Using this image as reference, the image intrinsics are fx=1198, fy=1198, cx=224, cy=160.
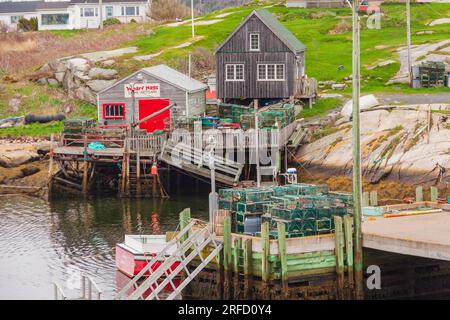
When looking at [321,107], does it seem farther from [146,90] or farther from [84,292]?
[84,292]

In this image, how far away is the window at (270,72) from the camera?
78125 mm

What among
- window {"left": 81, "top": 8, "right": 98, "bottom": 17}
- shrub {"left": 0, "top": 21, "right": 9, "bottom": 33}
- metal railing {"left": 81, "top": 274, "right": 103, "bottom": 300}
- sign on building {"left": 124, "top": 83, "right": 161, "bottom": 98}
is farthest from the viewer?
window {"left": 81, "top": 8, "right": 98, "bottom": 17}

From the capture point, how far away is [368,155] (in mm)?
64625

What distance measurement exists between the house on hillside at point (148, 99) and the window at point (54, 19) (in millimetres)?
60744

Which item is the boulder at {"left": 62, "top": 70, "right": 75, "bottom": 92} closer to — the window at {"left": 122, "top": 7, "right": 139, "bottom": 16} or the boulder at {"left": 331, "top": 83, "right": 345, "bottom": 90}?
the boulder at {"left": 331, "top": 83, "right": 345, "bottom": 90}

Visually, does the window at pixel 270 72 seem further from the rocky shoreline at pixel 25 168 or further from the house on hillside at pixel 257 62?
the rocky shoreline at pixel 25 168

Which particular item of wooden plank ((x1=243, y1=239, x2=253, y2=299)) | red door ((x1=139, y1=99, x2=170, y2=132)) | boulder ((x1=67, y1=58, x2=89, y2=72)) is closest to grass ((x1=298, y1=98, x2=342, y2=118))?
red door ((x1=139, y1=99, x2=170, y2=132))

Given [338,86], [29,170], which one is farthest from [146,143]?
[338,86]

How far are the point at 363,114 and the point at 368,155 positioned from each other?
5787mm

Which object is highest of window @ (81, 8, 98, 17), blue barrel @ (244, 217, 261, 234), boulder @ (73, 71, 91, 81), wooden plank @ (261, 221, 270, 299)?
window @ (81, 8, 98, 17)

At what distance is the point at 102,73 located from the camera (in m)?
90.1

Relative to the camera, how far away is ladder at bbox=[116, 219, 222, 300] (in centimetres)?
4103
